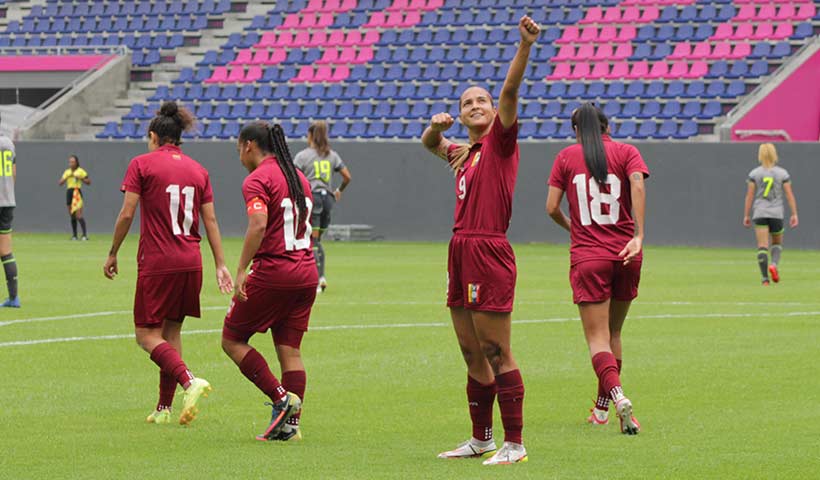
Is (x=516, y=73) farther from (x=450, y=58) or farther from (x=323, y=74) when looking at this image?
(x=323, y=74)

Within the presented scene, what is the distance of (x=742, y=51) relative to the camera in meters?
37.4

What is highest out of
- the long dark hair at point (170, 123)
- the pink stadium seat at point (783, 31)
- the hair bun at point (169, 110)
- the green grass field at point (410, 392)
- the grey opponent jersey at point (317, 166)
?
the pink stadium seat at point (783, 31)

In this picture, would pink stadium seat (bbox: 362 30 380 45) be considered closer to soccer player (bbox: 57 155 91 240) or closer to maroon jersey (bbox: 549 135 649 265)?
soccer player (bbox: 57 155 91 240)

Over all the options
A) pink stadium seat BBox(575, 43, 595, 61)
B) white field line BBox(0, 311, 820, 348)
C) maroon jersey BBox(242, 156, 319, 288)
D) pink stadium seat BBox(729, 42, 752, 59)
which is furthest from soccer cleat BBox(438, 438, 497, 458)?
pink stadium seat BBox(575, 43, 595, 61)

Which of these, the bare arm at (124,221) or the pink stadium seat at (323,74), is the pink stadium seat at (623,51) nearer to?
the pink stadium seat at (323,74)

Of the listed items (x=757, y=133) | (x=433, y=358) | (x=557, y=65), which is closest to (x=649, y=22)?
(x=557, y=65)

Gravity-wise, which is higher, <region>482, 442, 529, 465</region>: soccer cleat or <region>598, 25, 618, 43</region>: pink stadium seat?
<region>598, 25, 618, 43</region>: pink stadium seat

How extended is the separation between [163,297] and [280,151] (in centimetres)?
134

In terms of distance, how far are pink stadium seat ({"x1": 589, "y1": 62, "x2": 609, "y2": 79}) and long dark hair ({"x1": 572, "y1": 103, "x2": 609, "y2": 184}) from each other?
29.5m

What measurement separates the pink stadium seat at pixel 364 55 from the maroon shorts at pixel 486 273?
1386 inches

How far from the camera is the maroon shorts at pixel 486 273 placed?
806cm

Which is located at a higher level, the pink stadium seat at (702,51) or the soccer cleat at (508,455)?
the pink stadium seat at (702,51)

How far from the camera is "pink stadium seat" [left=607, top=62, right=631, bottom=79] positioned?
38.7m

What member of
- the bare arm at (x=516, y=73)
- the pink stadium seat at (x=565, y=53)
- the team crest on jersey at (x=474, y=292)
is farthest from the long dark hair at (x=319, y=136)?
the pink stadium seat at (x=565, y=53)
